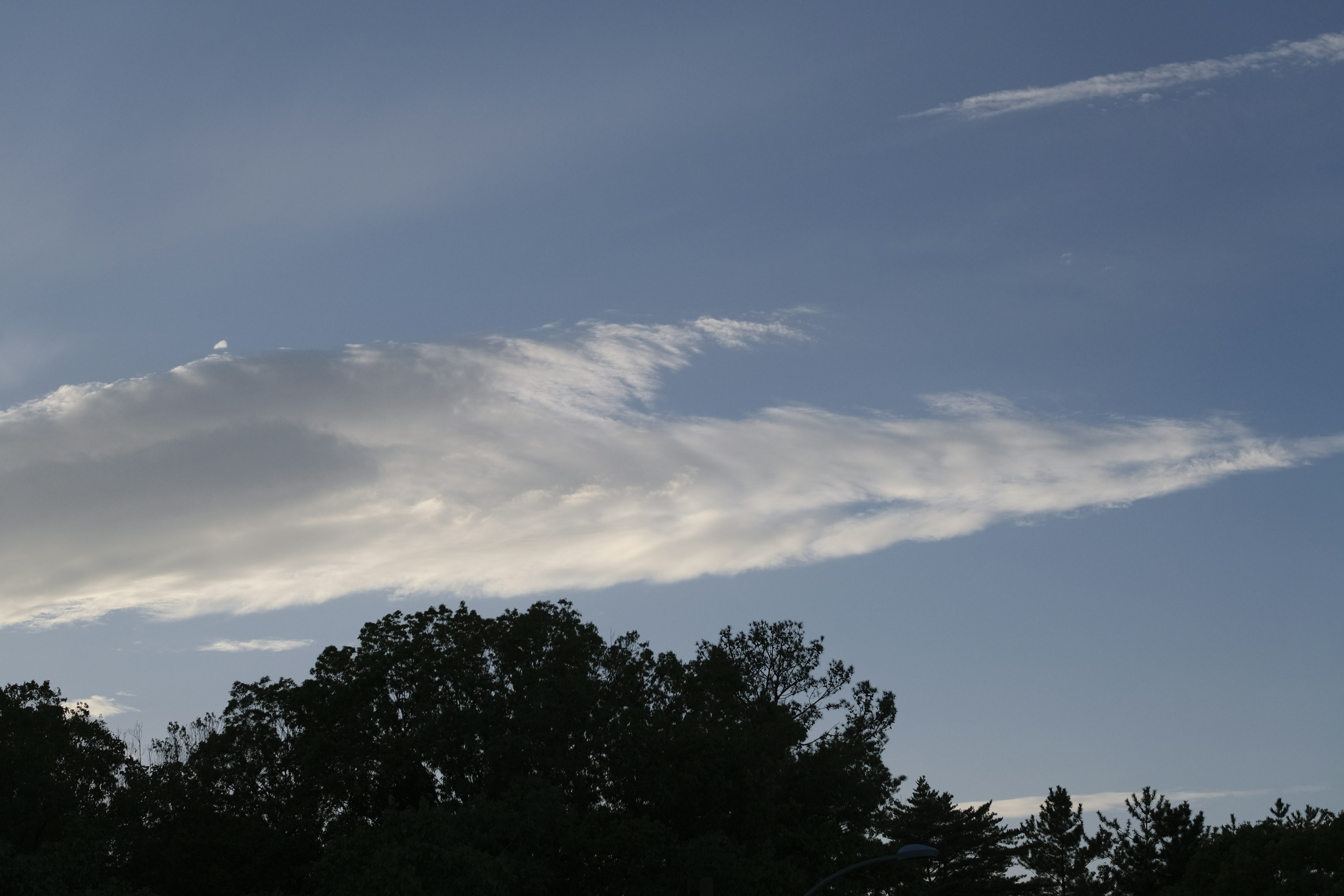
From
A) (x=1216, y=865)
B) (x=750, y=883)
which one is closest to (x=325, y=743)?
(x=750, y=883)

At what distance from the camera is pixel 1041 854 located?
82.3 meters

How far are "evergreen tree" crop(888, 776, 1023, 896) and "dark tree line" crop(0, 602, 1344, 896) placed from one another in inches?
1073

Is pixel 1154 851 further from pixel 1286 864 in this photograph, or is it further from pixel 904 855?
pixel 904 855

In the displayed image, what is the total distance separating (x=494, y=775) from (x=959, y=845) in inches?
1723

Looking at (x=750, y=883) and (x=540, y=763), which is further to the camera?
(x=540, y=763)

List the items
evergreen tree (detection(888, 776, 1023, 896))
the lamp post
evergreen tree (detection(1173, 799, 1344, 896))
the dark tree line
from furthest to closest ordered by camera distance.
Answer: evergreen tree (detection(888, 776, 1023, 896))
evergreen tree (detection(1173, 799, 1344, 896))
the dark tree line
the lamp post

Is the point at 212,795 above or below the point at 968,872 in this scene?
above

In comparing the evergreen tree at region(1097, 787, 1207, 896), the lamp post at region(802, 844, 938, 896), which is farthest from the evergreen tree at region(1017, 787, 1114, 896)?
the lamp post at region(802, 844, 938, 896)

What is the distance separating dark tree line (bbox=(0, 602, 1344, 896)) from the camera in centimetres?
4050

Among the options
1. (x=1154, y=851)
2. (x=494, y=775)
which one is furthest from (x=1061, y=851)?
(x=494, y=775)

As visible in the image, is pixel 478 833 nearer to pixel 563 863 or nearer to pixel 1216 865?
pixel 563 863

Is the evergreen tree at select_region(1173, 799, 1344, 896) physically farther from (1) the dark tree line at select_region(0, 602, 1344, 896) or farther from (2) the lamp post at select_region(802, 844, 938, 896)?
(2) the lamp post at select_region(802, 844, 938, 896)

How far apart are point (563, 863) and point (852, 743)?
15.7m

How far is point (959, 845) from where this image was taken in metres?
77.8
